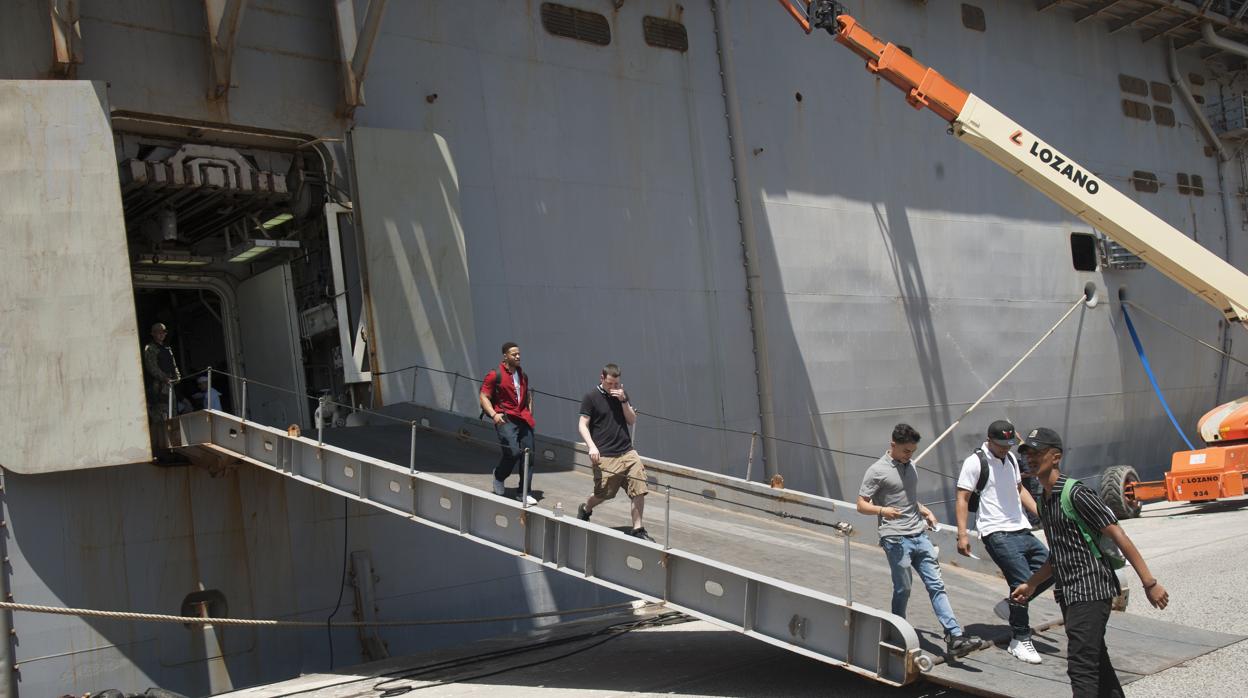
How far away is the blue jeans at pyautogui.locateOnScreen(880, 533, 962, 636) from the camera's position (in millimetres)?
7000

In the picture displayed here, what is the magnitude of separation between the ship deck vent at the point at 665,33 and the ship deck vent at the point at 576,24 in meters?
0.68

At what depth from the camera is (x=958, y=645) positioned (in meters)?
6.94

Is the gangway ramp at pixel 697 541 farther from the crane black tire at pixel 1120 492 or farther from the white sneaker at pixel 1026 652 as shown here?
the crane black tire at pixel 1120 492

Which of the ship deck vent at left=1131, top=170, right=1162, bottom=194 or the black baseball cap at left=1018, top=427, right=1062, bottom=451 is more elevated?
the ship deck vent at left=1131, top=170, right=1162, bottom=194

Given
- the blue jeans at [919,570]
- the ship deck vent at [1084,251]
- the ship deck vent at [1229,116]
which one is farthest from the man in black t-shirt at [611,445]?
the ship deck vent at [1229,116]

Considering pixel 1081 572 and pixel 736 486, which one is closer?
pixel 1081 572

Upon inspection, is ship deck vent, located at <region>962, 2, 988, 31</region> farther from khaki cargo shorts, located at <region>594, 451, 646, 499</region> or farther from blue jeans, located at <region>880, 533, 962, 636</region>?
blue jeans, located at <region>880, 533, 962, 636</region>

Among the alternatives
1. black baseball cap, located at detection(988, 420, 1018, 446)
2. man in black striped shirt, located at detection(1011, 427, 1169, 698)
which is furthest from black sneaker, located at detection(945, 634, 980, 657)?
man in black striped shirt, located at detection(1011, 427, 1169, 698)

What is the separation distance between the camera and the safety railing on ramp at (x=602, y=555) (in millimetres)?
6898

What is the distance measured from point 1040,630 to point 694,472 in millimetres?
4136

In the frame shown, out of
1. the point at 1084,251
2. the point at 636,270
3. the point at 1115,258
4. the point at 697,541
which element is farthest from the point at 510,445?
the point at 1115,258

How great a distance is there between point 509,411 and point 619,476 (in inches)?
55.2

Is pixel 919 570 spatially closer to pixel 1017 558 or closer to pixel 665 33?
pixel 1017 558

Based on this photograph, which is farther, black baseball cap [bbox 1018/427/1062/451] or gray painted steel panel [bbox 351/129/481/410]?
gray painted steel panel [bbox 351/129/481/410]
